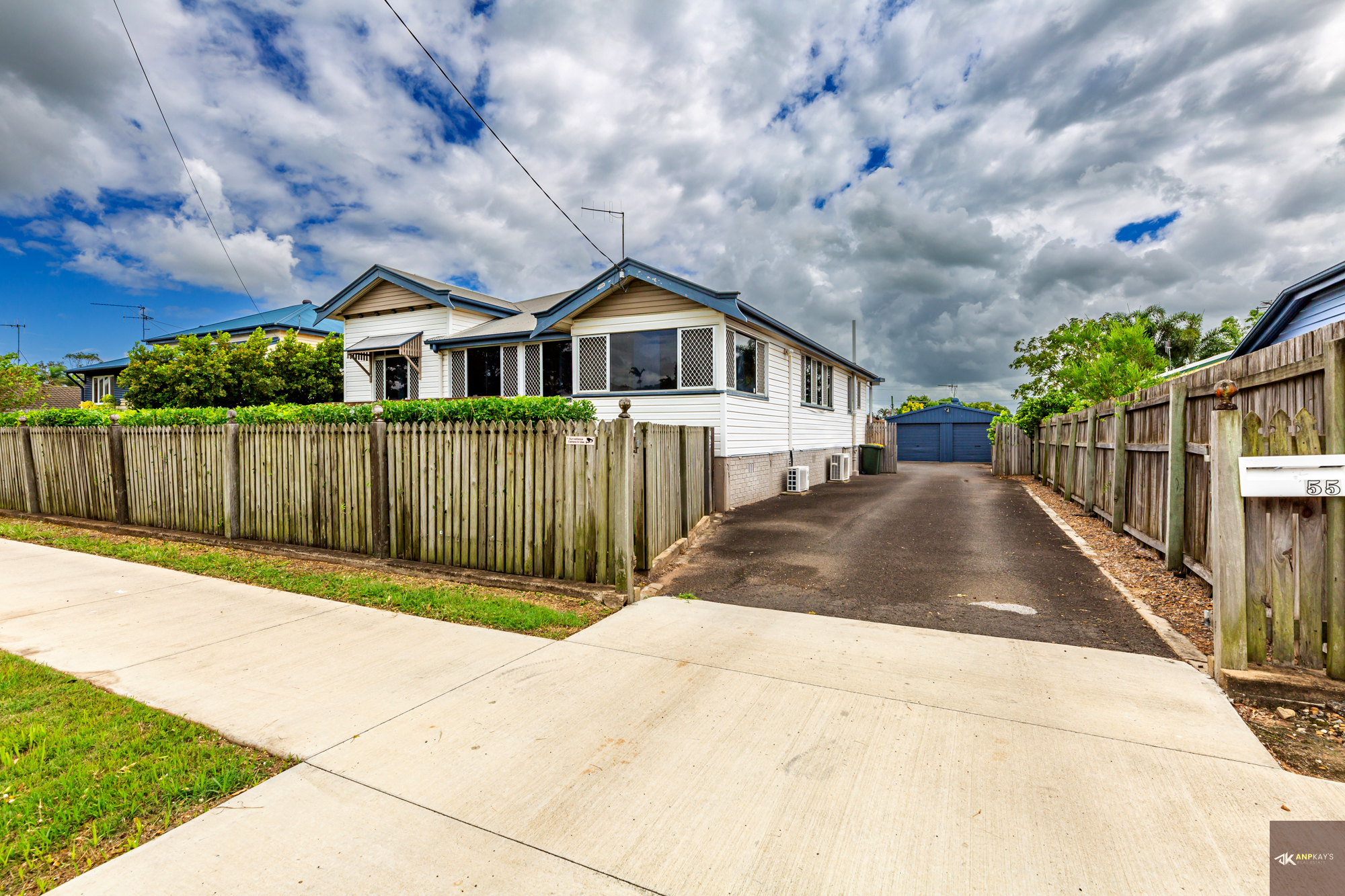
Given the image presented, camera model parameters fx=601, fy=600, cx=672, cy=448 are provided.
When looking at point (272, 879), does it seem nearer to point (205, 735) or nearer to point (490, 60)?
point (205, 735)

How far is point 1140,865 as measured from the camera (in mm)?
2219

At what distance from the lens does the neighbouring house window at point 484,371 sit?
16.7 meters

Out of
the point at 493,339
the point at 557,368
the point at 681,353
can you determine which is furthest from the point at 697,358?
the point at 493,339

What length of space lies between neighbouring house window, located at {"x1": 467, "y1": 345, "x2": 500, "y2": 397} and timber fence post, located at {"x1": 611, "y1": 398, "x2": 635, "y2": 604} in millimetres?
11512

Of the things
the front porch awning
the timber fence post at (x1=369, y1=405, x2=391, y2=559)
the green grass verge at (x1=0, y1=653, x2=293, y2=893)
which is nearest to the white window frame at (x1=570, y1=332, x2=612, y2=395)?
the front porch awning

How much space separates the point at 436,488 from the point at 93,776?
423cm

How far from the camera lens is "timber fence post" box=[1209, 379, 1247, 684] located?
142 inches

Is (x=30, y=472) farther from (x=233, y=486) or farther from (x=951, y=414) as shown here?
(x=951, y=414)

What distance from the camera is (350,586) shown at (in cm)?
634

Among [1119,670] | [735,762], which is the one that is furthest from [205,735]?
[1119,670]

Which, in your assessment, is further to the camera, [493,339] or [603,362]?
[493,339]

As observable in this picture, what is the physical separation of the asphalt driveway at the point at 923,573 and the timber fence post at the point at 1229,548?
2.42 feet

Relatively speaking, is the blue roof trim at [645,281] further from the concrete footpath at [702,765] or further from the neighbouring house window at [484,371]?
the concrete footpath at [702,765]

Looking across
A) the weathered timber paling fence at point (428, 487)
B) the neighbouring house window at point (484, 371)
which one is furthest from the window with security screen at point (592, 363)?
the weathered timber paling fence at point (428, 487)
